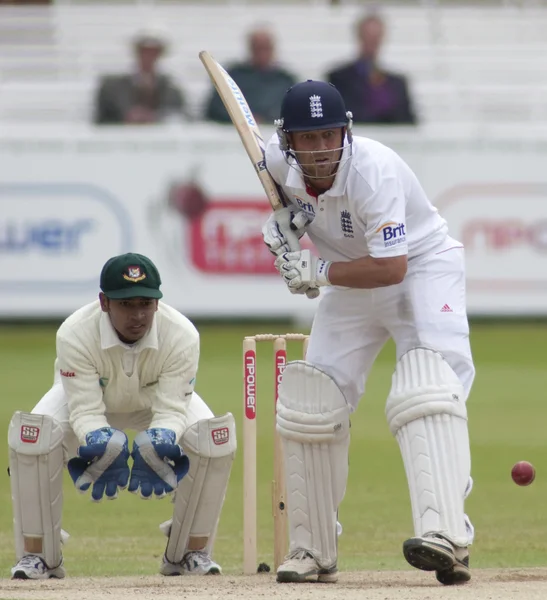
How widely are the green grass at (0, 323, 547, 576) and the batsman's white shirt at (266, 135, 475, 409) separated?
960 millimetres

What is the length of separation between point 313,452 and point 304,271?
2.11ft

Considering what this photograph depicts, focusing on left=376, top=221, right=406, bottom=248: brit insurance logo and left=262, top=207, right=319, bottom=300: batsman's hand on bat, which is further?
left=262, top=207, right=319, bottom=300: batsman's hand on bat

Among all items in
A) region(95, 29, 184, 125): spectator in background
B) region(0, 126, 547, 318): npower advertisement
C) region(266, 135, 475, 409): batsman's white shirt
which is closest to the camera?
region(266, 135, 475, 409): batsman's white shirt

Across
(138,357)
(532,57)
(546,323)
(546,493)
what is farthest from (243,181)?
(138,357)

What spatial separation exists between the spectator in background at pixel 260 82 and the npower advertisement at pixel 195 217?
1.26ft

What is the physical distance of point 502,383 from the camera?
1066 centimetres

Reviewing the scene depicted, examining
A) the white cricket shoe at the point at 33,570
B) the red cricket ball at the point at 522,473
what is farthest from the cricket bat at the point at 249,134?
the red cricket ball at the point at 522,473

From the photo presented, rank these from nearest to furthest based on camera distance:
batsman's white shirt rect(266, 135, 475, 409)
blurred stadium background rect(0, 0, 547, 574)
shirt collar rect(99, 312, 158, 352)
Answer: batsman's white shirt rect(266, 135, 475, 409)
shirt collar rect(99, 312, 158, 352)
blurred stadium background rect(0, 0, 547, 574)

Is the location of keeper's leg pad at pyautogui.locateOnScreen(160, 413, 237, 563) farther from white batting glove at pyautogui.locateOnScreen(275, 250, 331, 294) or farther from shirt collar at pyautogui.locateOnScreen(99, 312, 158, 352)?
white batting glove at pyautogui.locateOnScreen(275, 250, 331, 294)

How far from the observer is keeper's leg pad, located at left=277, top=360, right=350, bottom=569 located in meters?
4.86

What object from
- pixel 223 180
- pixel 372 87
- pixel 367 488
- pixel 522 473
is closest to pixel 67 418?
pixel 522 473

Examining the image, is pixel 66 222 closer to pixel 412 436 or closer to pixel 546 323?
pixel 546 323

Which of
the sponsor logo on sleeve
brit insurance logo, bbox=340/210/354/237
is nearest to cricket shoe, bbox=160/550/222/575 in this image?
the sponsor logo on sleeve

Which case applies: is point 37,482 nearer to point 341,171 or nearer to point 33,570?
point 33,570
